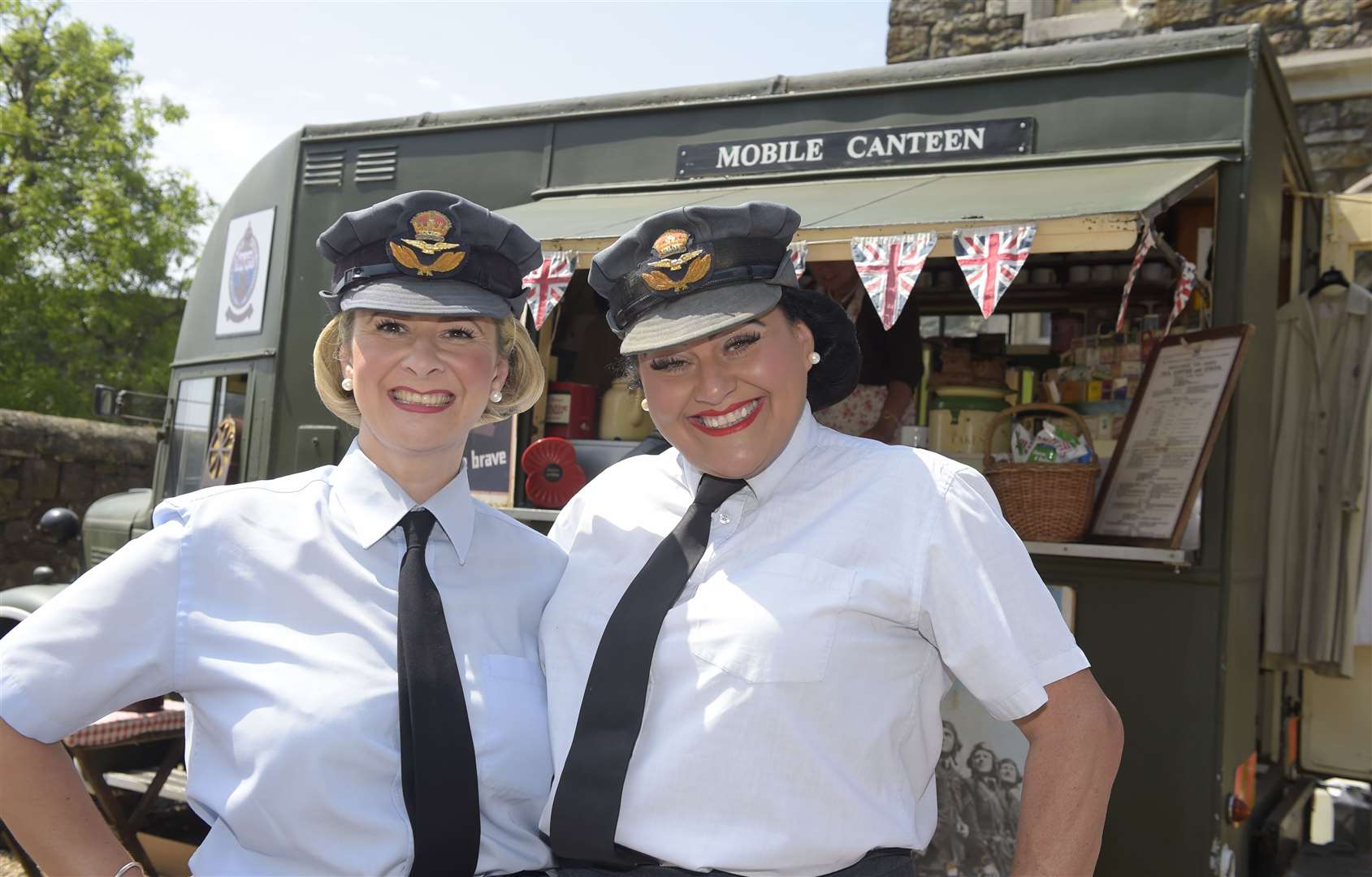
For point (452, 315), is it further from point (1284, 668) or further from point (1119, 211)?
point (1284, 668)

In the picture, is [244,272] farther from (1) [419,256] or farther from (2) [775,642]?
(2) [775,642]

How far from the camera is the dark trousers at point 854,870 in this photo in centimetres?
176

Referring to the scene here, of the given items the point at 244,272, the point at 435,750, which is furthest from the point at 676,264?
the point at 244,272

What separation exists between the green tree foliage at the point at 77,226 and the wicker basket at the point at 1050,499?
68.3 ft

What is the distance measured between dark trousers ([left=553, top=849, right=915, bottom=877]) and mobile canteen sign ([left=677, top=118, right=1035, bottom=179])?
9.77 ft

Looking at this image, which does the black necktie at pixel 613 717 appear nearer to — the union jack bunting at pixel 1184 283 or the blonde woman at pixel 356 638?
the blonde woman at pixel 356 638

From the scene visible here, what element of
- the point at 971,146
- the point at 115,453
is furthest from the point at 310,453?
the point at 115,453

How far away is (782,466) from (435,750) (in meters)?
0.76

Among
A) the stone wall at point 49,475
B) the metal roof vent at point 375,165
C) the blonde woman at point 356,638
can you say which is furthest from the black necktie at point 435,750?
the stone wall at point 49,475

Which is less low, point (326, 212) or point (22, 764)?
point (326, 212)

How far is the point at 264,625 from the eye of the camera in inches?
73.3

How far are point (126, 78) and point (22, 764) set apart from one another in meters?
26.2

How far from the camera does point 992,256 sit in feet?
10.9

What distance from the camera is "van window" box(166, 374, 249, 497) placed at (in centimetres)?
575
